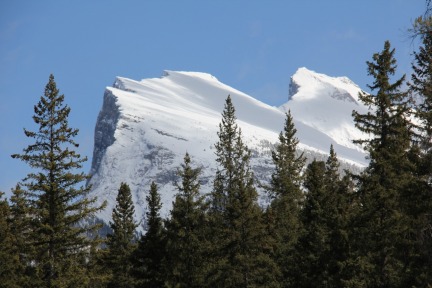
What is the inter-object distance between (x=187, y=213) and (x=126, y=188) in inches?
722

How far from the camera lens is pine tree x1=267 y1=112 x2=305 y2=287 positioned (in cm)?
3488

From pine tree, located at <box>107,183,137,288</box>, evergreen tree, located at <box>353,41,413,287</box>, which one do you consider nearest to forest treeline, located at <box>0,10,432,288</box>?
evergreen tree, located at <box>353,41,413,287</box>

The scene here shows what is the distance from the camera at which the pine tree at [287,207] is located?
34875 millimetres

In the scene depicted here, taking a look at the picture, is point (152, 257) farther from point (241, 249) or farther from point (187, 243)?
point (241, 249)

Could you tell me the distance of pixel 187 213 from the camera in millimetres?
39844

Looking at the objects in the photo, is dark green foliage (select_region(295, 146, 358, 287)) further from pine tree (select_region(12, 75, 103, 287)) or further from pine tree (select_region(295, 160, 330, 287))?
pine tree (select_region(12, 75, 103, 287))

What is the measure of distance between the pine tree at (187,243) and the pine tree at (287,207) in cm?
492

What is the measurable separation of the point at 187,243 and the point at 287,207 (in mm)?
9097

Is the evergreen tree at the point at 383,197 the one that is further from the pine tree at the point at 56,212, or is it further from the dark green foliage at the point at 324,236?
the pine tree at the point at 56,212

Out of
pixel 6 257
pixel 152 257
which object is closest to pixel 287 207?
pixel 152 257

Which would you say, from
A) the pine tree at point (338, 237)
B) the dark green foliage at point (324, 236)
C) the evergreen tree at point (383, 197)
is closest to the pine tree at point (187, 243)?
the dark green foliage at point (324, 236)

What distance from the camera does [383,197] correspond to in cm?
2769

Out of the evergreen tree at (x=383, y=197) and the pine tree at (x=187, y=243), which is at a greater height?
the evergreen tree at (x=383, y=197)

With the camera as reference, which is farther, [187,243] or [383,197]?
[187,243]
